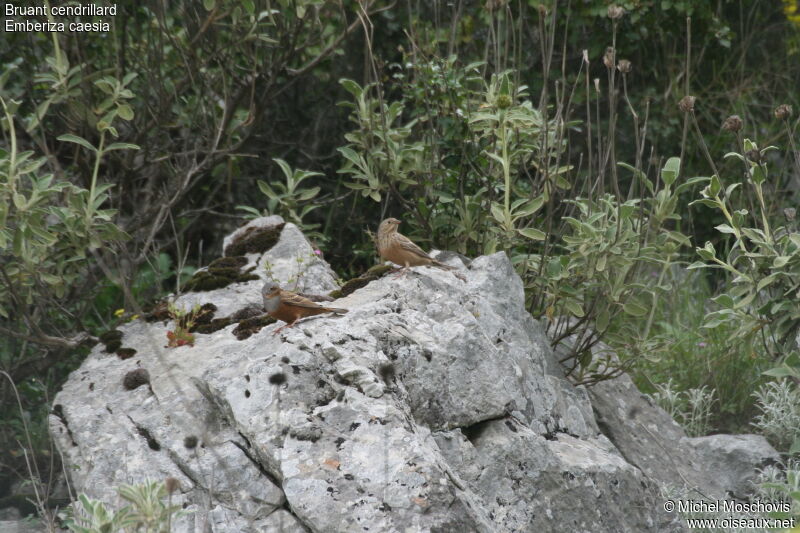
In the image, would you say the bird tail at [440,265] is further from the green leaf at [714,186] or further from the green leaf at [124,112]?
the green leaf at [124,112]

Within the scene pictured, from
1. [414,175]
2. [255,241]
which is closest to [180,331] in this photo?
[255,241]

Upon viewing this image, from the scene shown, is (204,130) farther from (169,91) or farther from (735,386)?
(735,386)

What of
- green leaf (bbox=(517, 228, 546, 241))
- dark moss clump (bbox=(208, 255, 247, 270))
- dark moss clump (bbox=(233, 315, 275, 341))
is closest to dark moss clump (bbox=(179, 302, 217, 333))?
dark moss clump (bbox=(233, 315, 275, 341))

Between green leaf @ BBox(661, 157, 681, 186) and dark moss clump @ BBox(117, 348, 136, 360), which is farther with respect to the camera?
green leaf @ BBox(661, 157, 681, 186)

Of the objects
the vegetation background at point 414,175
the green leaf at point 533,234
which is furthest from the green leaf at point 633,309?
the green leaf at point 533,234

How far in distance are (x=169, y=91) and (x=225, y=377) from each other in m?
2.96

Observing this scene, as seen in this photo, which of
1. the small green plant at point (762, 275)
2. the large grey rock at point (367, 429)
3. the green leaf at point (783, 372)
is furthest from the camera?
the small green plant at point (762, 275)

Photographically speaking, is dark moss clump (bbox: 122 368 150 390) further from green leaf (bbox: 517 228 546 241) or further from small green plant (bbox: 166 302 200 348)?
green leaf (bbox: 517 228 546 241)

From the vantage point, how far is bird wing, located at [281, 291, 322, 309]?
3262mm

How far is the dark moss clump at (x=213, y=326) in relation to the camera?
3.83 m

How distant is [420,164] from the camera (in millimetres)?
4703

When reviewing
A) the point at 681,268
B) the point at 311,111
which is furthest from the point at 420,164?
the point at 681,268

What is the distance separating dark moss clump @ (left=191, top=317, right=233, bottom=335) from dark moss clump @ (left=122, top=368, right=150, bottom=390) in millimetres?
314

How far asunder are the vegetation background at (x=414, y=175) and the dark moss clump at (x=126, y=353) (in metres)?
0.32
